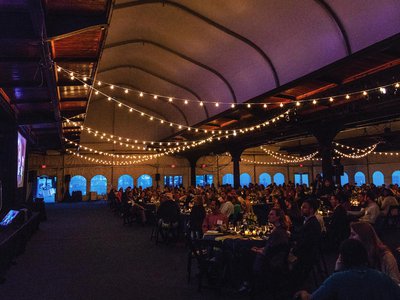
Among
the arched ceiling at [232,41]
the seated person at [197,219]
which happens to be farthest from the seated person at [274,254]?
the arched ceiling at [232,41]

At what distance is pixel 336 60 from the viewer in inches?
262

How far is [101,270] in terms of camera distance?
5.96m

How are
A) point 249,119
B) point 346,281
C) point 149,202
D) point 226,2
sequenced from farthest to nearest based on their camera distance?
1. point 149,202
2. point 249,119
3. point 226,2
4. point 346,281

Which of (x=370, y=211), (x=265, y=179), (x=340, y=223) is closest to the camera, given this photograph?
(x=340, y=223)

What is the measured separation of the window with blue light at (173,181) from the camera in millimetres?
26438

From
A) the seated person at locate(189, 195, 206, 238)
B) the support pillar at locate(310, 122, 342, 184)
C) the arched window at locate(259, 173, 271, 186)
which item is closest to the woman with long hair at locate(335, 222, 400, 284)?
the seated person at locate(189, 195, 206, 238)

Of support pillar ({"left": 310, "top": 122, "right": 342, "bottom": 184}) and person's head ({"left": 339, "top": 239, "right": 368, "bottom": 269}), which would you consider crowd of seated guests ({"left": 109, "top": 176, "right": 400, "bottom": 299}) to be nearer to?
person's head ({"left": 339, "top": 239, "right": 368, "bottom": 269})

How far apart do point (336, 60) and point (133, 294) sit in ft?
18.5

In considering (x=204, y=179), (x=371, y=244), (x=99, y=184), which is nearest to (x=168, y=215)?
(x=371, y=244)

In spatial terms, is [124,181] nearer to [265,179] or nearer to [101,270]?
[265,179]

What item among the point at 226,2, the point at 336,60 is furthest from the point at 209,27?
the point at 336,60

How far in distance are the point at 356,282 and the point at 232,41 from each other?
7.97 m

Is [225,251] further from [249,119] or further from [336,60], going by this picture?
[249,119]

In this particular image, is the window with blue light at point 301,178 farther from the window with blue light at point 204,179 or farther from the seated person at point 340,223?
the seated person at point 340,223
